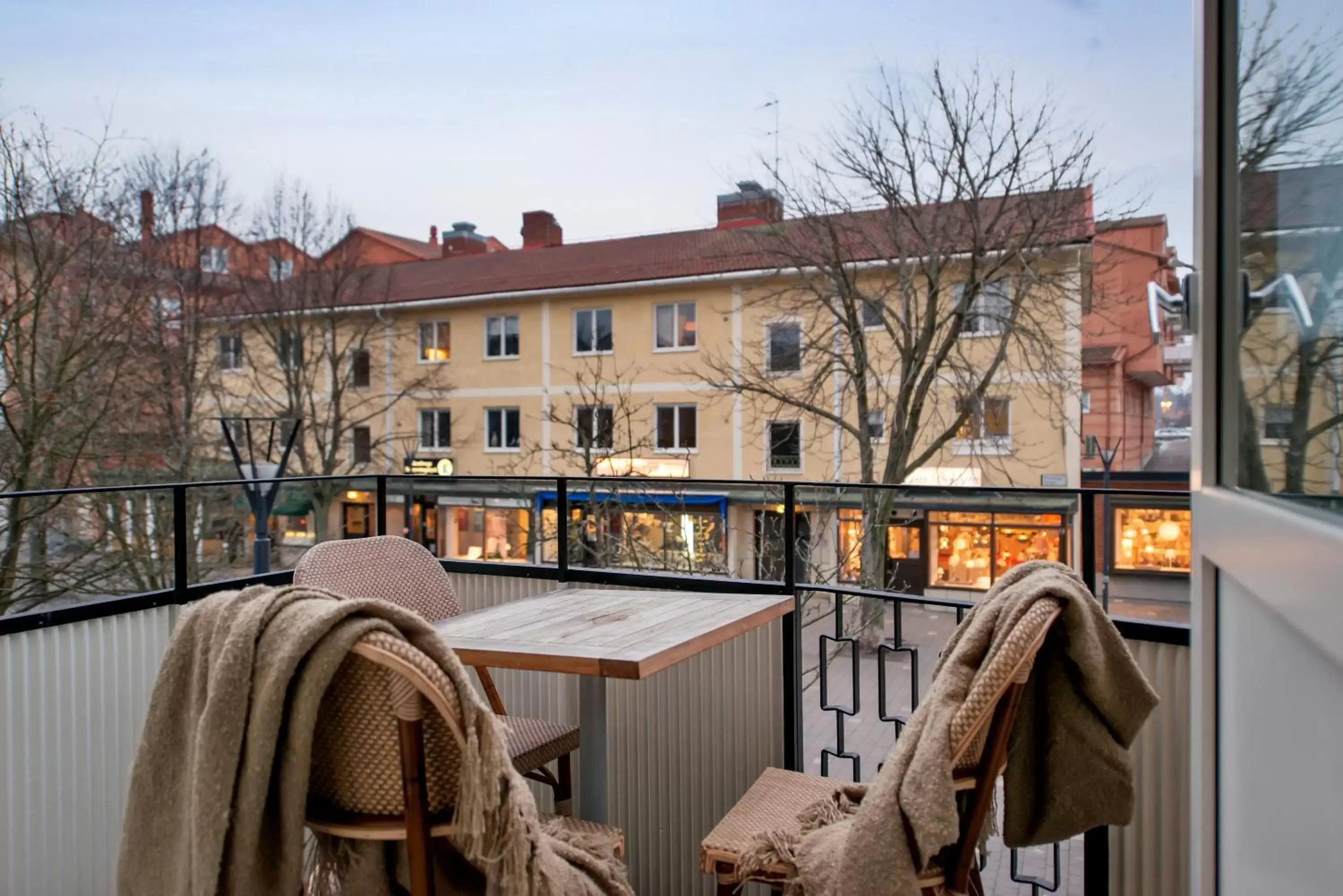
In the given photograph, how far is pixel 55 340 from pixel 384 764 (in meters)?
8.74

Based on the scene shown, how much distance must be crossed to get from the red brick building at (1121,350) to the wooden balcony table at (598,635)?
7.63 meters

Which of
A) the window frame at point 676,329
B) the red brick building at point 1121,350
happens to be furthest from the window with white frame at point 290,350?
the red brick building at point 1121,350

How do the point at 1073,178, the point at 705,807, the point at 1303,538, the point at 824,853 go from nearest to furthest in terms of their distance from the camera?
the point at 1303,538
the point at 824,853
the point at 705,807
the point at 1073,178

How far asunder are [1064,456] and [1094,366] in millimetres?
1662

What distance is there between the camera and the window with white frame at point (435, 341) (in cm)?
1917

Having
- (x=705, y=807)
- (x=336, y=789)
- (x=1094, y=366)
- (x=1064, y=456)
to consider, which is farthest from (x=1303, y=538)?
(x=1064, y=456)

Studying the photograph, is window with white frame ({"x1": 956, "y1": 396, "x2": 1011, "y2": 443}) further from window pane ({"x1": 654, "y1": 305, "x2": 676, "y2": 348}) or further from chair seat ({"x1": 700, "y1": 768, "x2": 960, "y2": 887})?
chair seat ({"x1": 700, "y1": 768, "x2": 960, "y2": 887})

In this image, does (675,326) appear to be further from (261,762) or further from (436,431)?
(261,762)

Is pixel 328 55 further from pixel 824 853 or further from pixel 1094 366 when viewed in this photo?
pixel 824 853

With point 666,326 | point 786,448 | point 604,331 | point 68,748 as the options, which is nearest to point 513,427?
point 604,331

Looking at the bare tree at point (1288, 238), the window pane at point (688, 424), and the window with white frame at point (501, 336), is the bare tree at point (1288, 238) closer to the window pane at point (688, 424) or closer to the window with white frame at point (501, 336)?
the window pane at point (688, 424)

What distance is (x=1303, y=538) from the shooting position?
66cm

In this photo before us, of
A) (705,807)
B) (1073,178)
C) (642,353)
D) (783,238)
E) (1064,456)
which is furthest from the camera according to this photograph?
(642,353)

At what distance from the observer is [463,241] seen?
22.1 metres
